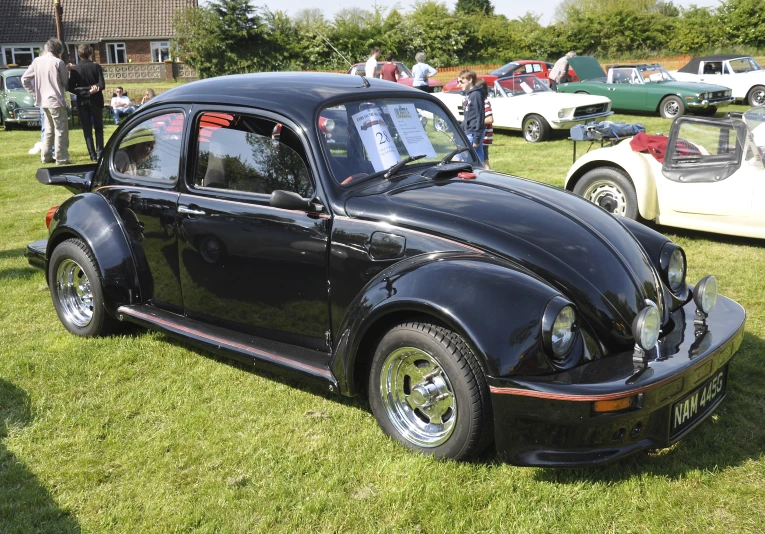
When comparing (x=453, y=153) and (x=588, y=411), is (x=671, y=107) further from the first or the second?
(x=588, y=411)

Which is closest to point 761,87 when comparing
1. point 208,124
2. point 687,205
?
point 687,205

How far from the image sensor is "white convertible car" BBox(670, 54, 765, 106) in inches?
796

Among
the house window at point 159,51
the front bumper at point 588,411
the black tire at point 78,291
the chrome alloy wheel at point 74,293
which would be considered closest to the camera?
the front bumper at point 588,411

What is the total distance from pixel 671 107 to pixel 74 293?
55.0ft

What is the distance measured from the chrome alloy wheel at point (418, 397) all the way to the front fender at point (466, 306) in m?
0.19

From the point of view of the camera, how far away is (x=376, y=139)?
168 inches

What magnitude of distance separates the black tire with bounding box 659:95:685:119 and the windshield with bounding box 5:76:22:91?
17.7 metres

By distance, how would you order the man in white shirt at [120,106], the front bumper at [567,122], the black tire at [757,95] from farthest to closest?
1. the man in white shirt at [120,106]
2. the black tire at [757,95]
3. the front bumper at [567,122]

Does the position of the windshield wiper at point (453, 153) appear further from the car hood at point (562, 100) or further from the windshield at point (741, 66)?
the windshield at point (741, 66)

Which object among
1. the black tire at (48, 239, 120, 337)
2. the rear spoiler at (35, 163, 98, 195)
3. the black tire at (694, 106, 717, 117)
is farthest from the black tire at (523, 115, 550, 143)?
the black tire at (48, 239, 120, 337)

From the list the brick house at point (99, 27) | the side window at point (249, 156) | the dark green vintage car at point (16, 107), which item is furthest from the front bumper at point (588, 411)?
the brick house at point (99, 27)

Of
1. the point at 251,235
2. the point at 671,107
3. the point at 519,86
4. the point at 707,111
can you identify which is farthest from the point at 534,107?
the point at 251,235

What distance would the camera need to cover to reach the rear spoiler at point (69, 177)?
5.48 metres

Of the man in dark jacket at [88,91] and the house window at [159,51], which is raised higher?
the house window at [159,51]
